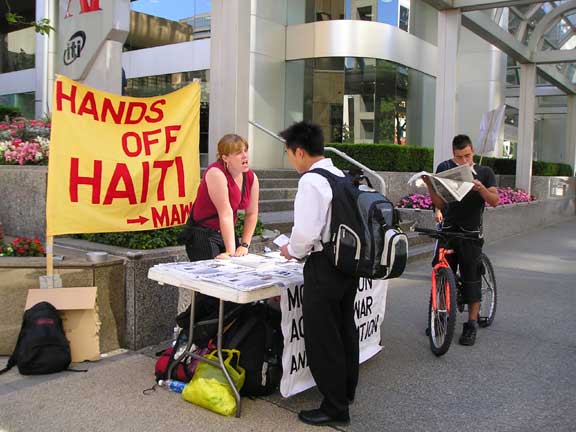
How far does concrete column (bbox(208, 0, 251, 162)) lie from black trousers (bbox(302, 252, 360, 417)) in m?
3.14

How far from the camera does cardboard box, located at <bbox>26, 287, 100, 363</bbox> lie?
445cm

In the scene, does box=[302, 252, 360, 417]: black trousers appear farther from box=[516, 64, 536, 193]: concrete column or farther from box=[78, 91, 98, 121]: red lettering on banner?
box=[516, 64, 536, 193]: concrete column

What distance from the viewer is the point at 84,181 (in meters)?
4.59

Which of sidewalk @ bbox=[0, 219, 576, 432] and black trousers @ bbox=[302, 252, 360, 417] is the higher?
black trousers @ bbox=[302, 252, 360, 417]

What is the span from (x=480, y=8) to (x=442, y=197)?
23.5 ft

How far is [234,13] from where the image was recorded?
6.14m

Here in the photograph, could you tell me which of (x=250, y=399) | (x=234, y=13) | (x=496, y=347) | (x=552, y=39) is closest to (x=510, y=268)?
(x=496, y=347)

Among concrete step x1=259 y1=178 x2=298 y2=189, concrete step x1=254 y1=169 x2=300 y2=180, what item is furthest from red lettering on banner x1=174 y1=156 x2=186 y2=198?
concrete step x1=254 y1=169 x2=300 y2=180

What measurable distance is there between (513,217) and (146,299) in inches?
406

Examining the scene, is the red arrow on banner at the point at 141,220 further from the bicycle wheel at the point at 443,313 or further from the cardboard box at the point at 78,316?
the bicycle wheel at the point at 443,313

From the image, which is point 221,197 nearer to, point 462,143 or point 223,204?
point 223,204

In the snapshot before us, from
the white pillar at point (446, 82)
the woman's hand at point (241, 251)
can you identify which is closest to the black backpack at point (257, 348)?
the woman's hand at point (241, 251)

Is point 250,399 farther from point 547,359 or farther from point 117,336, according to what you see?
point 547,359

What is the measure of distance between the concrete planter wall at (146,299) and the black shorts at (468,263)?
2417 millimetres
